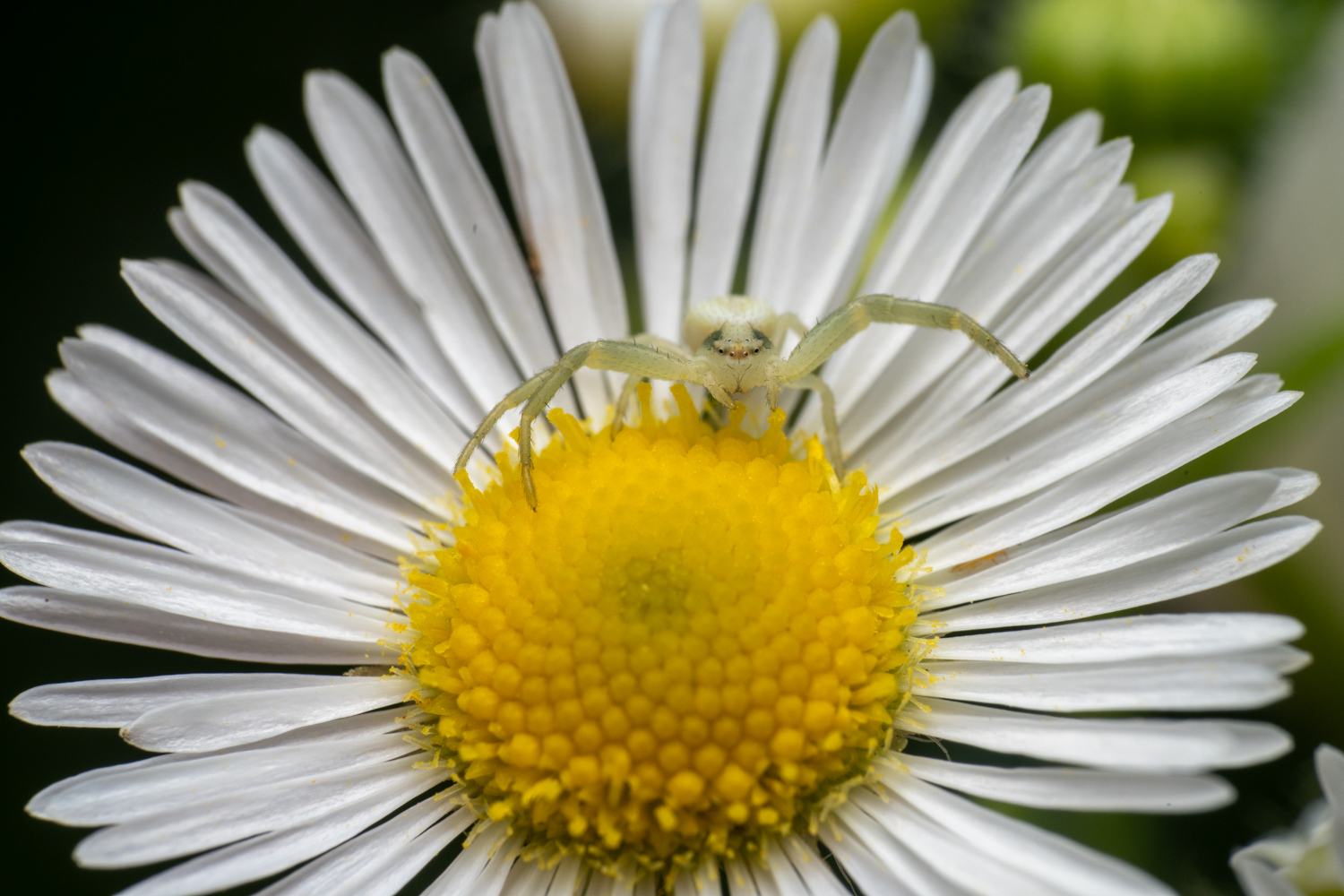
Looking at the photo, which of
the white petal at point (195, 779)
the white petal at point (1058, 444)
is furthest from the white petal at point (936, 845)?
the white petal at point (195, 779)

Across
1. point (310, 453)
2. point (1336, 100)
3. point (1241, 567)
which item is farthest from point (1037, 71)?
point (310, 453)

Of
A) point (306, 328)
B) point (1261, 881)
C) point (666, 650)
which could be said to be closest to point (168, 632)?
point (306, 328)

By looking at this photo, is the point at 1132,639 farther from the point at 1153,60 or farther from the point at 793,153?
the point at 1153,60

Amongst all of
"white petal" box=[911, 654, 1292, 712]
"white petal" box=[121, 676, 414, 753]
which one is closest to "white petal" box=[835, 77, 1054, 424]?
"white petal" box=[911, 654, 1292, 712]

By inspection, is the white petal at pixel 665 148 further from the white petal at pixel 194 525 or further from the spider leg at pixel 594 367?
the white petal at pixel 194 525

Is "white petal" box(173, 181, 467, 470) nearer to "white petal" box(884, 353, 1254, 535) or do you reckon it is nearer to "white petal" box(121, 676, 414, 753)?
"white petal" box(121, 676, 414, 753)
